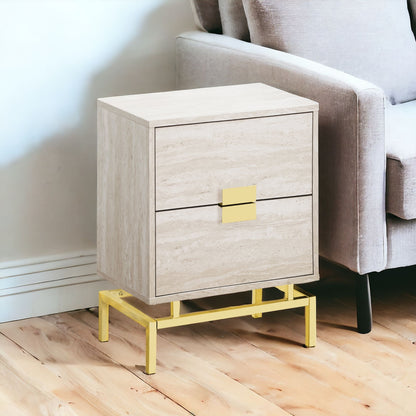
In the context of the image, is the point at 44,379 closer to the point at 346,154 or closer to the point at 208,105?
the point at 208,105

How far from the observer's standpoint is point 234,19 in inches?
91.7

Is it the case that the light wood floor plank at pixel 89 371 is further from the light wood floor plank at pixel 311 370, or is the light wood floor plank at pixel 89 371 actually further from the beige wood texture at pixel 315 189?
the beige wood texture at pixel 315 189

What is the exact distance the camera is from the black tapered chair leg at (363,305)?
207cm

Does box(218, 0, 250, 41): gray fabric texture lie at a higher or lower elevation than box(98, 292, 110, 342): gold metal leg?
higher

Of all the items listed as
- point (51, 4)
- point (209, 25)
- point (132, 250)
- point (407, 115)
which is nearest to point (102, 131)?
point (132, 250)

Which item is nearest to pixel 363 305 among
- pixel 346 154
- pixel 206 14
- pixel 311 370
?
pixel 311 370

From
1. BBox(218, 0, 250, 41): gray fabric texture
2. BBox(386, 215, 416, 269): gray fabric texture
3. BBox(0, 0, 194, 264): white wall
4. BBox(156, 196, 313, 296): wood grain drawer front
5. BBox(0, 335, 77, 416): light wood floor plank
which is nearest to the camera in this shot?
BBox(0, 335, 77, 416): light wood floor plank

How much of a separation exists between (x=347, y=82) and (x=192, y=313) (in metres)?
0.57

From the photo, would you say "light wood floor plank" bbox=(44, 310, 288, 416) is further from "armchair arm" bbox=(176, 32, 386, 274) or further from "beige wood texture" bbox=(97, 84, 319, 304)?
"armchair arm" bbox=(176, 32, 386, 274)

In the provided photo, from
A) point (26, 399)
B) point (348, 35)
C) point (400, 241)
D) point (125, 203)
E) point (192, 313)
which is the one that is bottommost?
point (26, 399)

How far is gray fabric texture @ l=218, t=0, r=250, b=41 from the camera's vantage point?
7.60 ft

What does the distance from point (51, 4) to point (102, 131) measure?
0.40 metres

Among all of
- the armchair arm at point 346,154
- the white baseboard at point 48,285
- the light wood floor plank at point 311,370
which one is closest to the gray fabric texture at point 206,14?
the armchair arm at point 346,154

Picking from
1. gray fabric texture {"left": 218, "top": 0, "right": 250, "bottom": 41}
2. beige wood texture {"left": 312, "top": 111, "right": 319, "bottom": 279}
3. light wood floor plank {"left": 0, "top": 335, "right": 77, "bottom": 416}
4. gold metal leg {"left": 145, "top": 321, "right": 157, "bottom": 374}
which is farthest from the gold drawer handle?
gray fabric texture {"left": 218, "top": 0, "right": 250, "bottom": 41}
